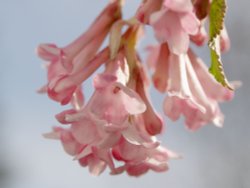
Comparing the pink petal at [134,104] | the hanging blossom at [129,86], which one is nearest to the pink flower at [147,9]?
the hanging blossom at [129,86]

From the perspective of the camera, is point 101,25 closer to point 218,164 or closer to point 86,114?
point 86,114

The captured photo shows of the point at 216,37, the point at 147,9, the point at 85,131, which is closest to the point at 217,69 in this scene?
the point at 216,37

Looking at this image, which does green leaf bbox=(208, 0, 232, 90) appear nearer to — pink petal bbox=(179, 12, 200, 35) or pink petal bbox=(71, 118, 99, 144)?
pink petal bbox=(179, 12, 200, 35)

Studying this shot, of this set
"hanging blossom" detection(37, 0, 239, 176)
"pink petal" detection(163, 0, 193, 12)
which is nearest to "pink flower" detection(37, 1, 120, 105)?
"hanging blossom" detection(37, 0, 239, 176)

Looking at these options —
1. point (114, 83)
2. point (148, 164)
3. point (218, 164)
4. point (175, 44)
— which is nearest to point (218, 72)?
point (175, 44)

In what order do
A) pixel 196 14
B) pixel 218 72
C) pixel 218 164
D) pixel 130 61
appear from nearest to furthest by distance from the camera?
1. pixel 218 72
2. pixel 196 14
3. pixel 130 61
4. pixel 218 164

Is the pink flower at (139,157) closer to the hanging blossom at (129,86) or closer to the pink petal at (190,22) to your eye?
the hanging blossom at (129,86)
